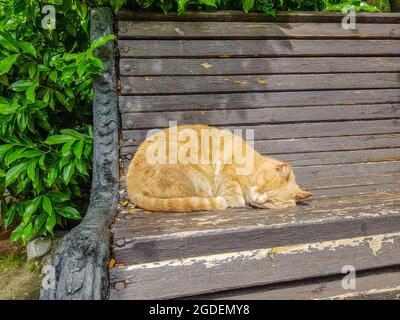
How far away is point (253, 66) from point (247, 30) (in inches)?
12.3

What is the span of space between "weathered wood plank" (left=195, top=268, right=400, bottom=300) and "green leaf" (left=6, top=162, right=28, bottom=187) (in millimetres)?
1865

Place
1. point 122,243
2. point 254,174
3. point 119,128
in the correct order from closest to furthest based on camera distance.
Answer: point 122,243 < point 254,174 < point 119,128

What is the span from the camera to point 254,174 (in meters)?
2.55

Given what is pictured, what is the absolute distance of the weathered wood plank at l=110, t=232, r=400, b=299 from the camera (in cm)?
168

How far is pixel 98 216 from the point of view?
201cm

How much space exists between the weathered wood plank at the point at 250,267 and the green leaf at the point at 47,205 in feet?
5.19

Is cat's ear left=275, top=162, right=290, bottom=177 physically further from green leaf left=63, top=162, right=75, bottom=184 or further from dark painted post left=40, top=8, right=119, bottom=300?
green leaf left=63, top=162, right=75, bottom=184

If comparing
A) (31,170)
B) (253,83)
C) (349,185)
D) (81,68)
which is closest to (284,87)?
(253,83)

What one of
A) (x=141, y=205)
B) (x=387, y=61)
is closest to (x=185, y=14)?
(x=141, y=205)

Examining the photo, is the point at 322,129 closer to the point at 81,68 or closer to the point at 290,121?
the point at 290,121

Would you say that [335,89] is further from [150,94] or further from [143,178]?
[143,178]

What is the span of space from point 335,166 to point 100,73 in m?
1.99

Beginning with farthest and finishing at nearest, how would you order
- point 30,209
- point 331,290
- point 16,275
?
point 16,275 < point 30,209 < point 331,290

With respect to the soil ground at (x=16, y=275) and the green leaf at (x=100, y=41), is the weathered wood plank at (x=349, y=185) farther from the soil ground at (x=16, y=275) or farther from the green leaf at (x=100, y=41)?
the soil ground at (x=16, y=275)
